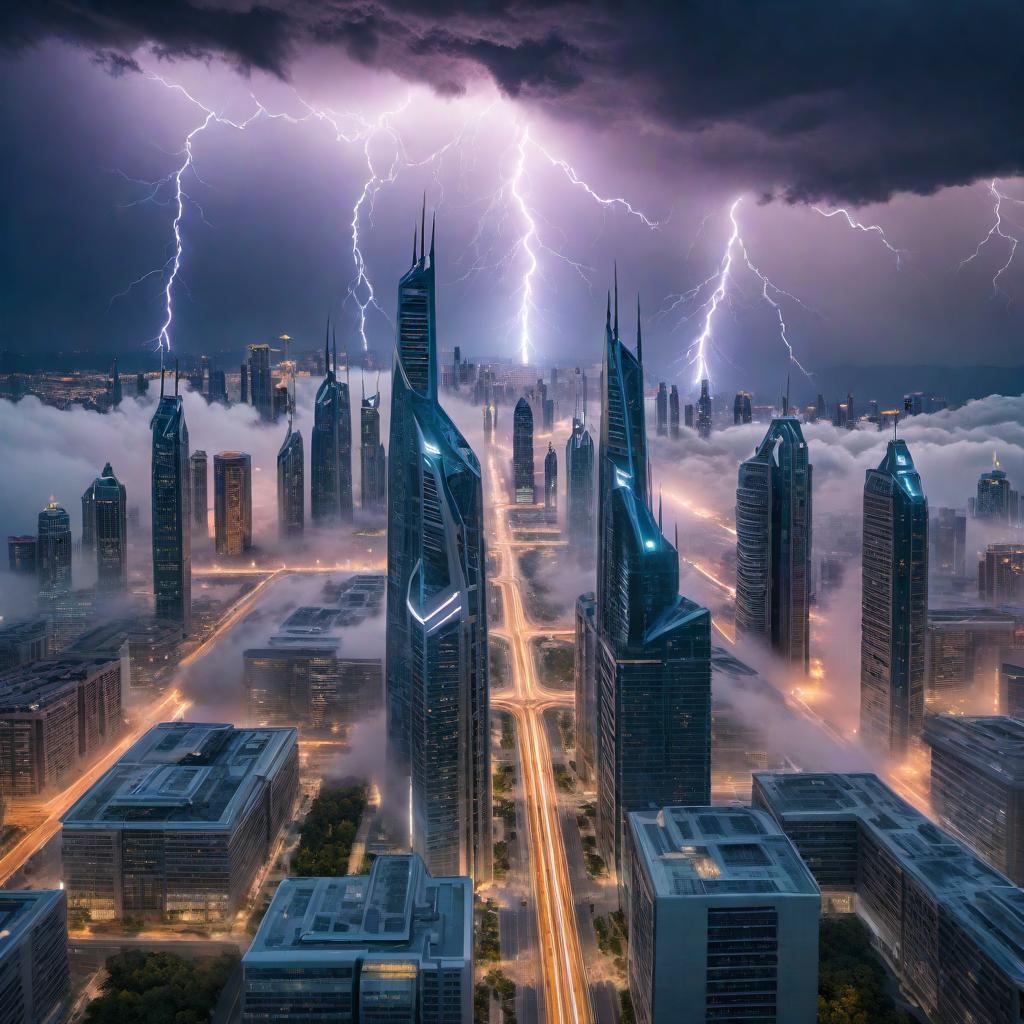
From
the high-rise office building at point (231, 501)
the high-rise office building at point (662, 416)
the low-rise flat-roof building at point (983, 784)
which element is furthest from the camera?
the high-rise office building at point (662, 416)

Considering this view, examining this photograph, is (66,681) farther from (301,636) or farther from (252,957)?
(252,957)

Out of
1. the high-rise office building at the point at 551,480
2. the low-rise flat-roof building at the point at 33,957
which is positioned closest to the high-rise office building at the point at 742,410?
the high-rise office building at the point at 551,480

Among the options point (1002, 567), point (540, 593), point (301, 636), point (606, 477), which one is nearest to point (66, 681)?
point (301, 636)

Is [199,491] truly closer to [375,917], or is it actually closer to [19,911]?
[19,911]

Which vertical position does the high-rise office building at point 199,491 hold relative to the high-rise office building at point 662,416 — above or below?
below

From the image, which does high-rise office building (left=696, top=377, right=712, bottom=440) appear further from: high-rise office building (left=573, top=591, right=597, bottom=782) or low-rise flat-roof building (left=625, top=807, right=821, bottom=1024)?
low-rise flat-roof building (left=625, top=807, right=821, bottom=1024)

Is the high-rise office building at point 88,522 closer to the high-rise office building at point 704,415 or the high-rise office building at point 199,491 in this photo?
the high-rise office building at point 199,491

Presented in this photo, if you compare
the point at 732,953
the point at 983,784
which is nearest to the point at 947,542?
the point at 983,784

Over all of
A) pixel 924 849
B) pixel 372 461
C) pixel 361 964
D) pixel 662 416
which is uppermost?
pixel 662 416
